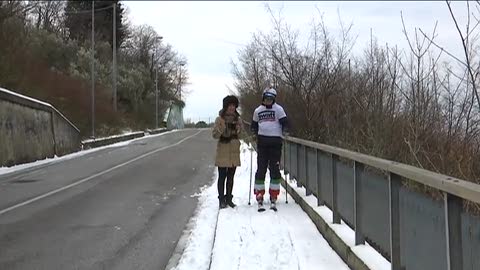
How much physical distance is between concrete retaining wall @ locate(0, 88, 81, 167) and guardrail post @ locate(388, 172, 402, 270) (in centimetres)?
1805

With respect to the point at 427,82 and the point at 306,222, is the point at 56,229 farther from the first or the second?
the point at 427,82

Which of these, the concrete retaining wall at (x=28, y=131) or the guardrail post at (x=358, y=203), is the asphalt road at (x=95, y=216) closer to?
the guardrail post at (x=358, y=203)

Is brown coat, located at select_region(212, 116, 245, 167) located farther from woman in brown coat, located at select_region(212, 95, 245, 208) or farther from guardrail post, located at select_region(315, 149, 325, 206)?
guardrail post, located at select_region(315, 149, 325, 206)

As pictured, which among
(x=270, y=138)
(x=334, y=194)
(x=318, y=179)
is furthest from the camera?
(x=270, y=138)

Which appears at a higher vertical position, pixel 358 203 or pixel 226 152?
pixel 226 152

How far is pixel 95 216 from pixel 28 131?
14.5 m

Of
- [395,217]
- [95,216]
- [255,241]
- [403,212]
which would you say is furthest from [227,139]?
[403,212]

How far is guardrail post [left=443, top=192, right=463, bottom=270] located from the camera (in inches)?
151

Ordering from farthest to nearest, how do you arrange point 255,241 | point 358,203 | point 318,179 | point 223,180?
point 223,180 < point 318,179 < point 255,241 < point 358,203

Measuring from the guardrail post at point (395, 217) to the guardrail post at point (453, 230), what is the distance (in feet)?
3.86

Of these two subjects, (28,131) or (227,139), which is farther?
(28,131)

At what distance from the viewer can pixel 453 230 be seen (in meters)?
3.86

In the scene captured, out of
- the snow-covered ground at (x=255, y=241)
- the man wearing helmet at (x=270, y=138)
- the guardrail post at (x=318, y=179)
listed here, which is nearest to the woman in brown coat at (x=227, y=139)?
the snow-covered ground at (x=255, y=241)

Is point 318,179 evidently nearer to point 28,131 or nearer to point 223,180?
point 223,180
